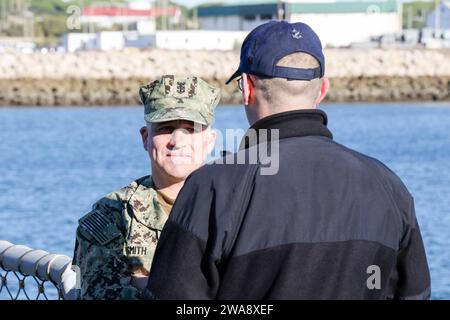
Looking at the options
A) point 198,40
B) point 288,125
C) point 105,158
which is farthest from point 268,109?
point 198,40

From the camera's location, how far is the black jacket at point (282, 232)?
9.95 feet

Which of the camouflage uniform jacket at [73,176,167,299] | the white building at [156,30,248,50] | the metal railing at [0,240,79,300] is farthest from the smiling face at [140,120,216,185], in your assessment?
the white building at [156,30,248,50]

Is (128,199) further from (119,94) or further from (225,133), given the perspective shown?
(119,94)

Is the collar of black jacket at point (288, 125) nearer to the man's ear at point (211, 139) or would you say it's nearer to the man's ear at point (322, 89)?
the man's ear at point (322, 89)

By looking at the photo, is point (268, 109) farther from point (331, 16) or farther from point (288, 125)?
point (331, 16)

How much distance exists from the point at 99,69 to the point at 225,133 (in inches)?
2225

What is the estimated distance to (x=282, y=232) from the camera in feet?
9.98

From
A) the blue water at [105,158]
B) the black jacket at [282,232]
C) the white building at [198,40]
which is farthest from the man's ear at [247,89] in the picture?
the white building at [198,40]

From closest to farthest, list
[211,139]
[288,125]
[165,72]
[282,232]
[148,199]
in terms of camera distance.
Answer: [282,232], [288,125], [148,199], [211,139], [165,72]

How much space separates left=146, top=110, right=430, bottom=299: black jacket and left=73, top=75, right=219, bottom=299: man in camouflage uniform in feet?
2.04

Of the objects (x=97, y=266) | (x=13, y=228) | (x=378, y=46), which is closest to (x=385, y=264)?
(x=97, y=266)

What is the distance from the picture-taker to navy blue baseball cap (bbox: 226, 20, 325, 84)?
10.5 feet

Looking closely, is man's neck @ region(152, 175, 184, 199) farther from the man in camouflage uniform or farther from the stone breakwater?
the stone breakwater

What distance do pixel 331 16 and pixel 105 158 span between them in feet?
147
